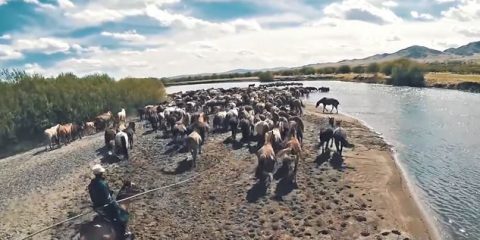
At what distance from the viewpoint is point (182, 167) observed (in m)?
20.2

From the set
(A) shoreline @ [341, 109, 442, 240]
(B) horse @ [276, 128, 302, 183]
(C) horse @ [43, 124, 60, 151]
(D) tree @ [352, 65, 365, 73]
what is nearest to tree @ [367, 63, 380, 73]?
(D) tree @ [352, 65, 365, 73]

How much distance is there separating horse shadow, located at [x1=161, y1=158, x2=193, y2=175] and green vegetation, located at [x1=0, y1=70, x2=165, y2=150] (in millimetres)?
16429

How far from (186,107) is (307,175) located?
20.2 meters

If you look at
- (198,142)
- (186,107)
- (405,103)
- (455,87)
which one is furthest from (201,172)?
(455,87)

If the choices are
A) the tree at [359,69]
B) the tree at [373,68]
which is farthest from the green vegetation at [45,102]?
the tree at [359,69]

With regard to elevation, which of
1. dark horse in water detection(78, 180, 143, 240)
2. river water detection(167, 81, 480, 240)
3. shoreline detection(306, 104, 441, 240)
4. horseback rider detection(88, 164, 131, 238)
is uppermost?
horseback rider detection(88, 164, 131, 238)

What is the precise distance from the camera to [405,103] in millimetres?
50562

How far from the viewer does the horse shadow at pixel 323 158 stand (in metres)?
20.8

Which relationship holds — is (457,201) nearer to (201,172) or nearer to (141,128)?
(201,172)

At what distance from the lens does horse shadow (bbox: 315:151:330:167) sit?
20837 mm

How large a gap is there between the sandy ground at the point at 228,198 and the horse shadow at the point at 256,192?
37 mm

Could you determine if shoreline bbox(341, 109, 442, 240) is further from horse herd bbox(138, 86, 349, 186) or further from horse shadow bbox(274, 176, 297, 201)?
horse shadow bbox(274, 176, 297, 201)

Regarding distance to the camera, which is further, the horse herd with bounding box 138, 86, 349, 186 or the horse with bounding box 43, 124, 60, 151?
the horse with bounding box 43, 124, 60, 151

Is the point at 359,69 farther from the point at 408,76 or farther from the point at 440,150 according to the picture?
the point at 440,150
